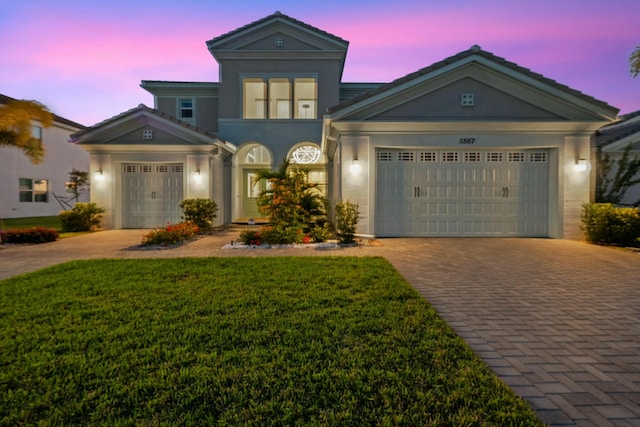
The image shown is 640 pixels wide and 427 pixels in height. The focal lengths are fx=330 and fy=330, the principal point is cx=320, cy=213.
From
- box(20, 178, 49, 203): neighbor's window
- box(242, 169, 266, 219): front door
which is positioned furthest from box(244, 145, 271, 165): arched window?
box(20, 178, 49, 203): neighbor's window

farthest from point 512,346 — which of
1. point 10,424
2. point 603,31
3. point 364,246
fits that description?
point 603,31

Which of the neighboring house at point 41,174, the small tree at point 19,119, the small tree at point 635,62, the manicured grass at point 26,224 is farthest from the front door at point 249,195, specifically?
Answer: the small tree at point 635,62

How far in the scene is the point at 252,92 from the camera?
17484 millimetres

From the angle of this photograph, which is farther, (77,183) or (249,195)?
(77,183)

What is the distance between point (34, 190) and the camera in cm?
2194

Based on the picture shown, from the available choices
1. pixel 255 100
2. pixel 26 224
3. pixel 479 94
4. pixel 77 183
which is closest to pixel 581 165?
pixel 479 94

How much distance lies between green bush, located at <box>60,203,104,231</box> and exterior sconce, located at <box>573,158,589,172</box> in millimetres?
17654

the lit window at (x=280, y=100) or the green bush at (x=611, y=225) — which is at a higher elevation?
the lit window at (x=280, y=100)

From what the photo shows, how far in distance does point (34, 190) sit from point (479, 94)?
87.7ft

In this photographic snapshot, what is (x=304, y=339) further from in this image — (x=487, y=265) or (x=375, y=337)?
(x=487, y=265)

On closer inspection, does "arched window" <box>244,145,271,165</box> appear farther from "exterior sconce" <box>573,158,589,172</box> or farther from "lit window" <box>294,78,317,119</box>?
"exterior sconce" <box>573,158,589,172</box>

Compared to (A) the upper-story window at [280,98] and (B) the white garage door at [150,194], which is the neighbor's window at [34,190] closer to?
(B) the white garage door at [150,194]

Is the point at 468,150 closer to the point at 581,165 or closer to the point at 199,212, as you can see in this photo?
the point at 581,165

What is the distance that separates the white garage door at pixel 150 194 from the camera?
14.2 metres
